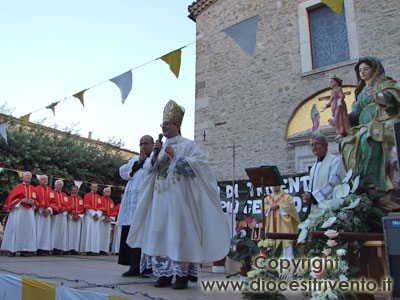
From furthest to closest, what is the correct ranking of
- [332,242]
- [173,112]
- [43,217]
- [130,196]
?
[43,217], [130,196], [173,112], [332,242]

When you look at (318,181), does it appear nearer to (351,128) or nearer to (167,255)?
(351,128)

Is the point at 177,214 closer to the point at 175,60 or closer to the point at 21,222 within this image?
the point at 175,60

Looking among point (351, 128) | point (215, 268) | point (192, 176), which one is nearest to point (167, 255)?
point (192, 176)

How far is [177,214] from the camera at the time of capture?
3482 mm

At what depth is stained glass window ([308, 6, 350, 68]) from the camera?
390 inches

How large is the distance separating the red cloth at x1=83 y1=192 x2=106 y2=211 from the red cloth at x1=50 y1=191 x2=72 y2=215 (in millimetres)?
617

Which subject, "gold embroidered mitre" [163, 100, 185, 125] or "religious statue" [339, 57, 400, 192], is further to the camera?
"gold embroidered mitre" [163, 100, 185, 125]

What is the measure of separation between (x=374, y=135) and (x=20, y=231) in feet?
24.8

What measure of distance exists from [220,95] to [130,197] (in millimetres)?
7626

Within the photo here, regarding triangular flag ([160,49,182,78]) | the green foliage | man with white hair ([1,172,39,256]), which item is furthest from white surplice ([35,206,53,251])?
triangular flag ([160,49,182,78])

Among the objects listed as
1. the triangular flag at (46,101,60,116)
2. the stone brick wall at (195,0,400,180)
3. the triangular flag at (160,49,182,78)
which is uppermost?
the stone brick wall at (195,0,400,180)

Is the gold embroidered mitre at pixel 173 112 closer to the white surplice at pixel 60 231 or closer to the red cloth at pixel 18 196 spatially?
the red cloth at pixel 18 196

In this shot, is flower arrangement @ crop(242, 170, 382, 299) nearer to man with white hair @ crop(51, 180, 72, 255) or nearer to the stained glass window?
man with white hair @ crop(51, 180, 72, 255)

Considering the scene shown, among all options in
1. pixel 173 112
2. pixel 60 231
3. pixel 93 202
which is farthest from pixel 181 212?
pixel 93 202
